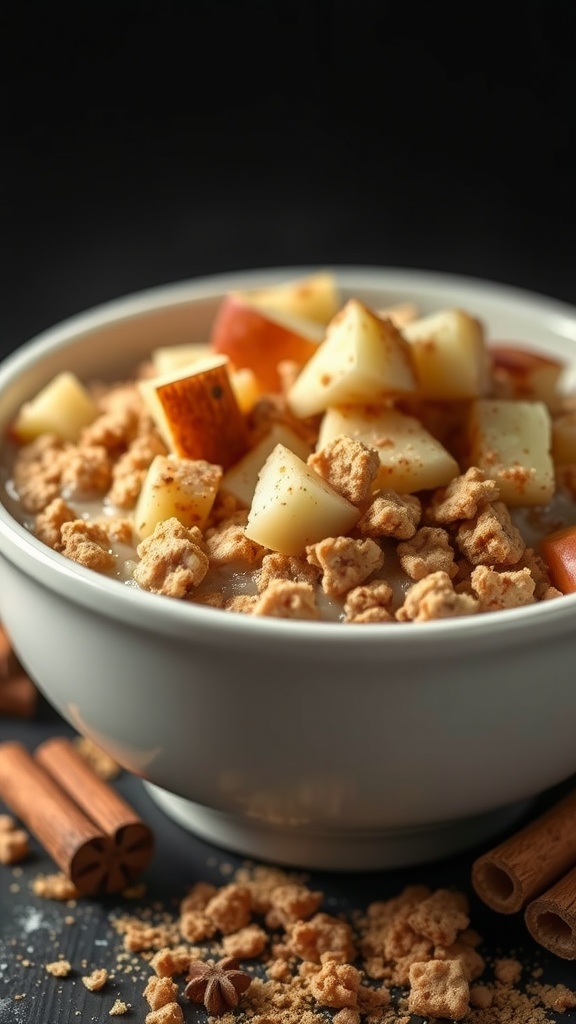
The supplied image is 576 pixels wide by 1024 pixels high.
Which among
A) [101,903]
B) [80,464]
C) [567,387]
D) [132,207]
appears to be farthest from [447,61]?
[101,903]

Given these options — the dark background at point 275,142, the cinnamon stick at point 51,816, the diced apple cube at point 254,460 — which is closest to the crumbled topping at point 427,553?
the diced apple cube at point 254,460

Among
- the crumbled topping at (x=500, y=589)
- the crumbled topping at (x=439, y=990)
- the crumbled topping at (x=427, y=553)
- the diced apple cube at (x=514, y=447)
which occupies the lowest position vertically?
the crumbled topping at (x=439, y=990)

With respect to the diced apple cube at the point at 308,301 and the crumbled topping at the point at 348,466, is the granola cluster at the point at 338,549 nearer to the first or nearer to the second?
the crumbled topping at the point at 348,466

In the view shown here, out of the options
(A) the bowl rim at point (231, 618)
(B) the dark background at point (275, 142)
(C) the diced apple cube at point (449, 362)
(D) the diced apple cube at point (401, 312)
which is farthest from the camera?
(B) the dark background at point (275, 142)

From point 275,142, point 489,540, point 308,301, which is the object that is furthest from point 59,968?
point 275,142

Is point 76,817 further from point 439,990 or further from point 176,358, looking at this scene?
point 176,358

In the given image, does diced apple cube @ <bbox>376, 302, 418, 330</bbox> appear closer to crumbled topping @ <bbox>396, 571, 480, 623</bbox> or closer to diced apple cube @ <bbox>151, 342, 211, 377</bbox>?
diced apple cube @ <bbox>151, 342, 211, 377</bbox>

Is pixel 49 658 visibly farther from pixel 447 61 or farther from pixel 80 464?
pixel 447 61
